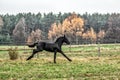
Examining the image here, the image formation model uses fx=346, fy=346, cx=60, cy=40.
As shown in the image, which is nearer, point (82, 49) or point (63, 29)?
point (82, 49)

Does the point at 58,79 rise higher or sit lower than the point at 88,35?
higher

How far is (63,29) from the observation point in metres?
101

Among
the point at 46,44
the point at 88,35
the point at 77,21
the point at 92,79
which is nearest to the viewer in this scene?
the point at 92,79

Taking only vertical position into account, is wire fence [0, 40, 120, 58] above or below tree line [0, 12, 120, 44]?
above

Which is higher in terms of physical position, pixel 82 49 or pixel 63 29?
pixel 82 49

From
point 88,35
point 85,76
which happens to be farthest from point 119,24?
point 85,76

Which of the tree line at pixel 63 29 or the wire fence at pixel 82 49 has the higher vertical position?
the wire fence at pixel 82 49

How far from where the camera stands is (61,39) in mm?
24234

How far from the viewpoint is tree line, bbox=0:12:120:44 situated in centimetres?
9712

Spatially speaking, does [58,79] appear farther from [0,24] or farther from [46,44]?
[0,24]

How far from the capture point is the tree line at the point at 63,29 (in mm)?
97125

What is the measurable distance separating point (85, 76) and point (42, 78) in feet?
6.87

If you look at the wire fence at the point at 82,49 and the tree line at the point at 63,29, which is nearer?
the wire fence at the point at 82,49

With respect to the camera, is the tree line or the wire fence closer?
the wire fence
